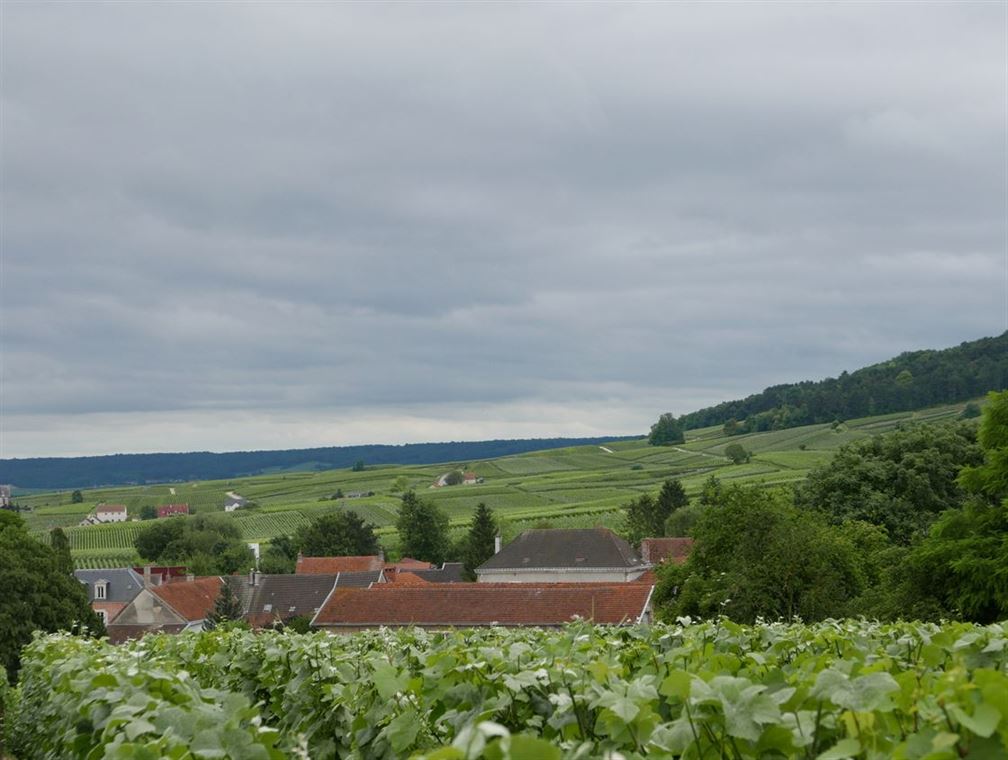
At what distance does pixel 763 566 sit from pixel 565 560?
58186 mm

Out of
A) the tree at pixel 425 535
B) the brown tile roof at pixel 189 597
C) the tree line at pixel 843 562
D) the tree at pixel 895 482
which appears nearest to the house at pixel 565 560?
the brown tile roof at pixel 189 597

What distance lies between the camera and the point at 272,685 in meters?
8.70

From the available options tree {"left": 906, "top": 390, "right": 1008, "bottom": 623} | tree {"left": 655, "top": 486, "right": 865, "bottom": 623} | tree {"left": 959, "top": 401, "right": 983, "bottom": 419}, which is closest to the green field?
tree {"left": 959, "top": 401, "right": 983, "bottom": 419}

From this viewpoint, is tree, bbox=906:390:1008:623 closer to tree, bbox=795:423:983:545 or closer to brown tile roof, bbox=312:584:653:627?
brown tile roof, bbox=312:584:653:627

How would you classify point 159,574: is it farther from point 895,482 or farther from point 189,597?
point 895,482

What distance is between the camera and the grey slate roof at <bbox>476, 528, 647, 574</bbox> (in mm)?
90312

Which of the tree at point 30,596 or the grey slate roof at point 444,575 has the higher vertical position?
the tree at point 30,596

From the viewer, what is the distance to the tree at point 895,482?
2242 inches

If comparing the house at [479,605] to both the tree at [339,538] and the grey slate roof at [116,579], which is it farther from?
→ the tree at [339,538]

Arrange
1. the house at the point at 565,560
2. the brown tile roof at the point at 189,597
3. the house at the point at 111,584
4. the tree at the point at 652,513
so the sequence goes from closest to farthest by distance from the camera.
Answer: the brown tile roof at the point at 189,597
the house at the point at 565,560
the house at the point at 111,584
the tree at the point at 652,513

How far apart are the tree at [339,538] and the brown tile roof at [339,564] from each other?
16.9 metres

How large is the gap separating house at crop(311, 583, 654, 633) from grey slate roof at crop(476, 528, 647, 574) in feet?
108

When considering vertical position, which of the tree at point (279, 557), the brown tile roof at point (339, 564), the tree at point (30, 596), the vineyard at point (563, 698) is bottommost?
the tree at point (279, 557)

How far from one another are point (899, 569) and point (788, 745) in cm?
2813
